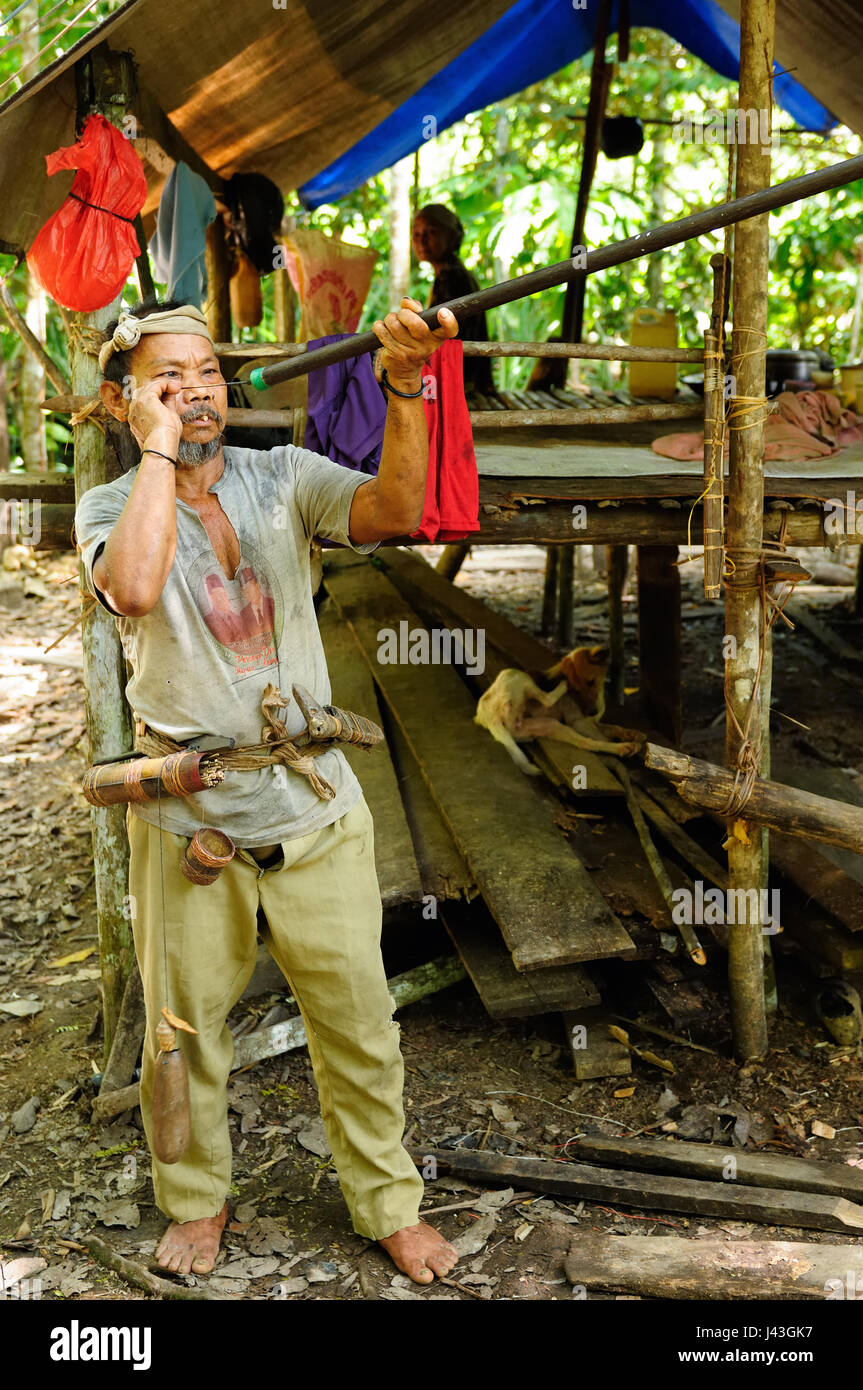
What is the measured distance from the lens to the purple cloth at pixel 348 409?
4.37 m

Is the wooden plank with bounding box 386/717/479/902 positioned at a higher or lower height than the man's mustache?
lower

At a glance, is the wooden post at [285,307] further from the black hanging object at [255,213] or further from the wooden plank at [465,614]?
the wooden plank at [465,614]

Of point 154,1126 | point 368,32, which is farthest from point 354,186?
point 154,1126

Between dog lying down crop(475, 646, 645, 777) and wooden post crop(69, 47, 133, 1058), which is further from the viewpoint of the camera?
dog lying down crop(475, 646, 645, 777)

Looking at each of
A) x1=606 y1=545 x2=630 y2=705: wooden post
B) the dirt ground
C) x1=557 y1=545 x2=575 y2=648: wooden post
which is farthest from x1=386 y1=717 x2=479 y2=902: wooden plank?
x1=557 y1=545 x2=575 y2=648: wooden post

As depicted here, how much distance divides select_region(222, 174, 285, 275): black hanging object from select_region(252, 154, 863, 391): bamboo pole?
4.36 m

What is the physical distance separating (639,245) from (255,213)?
472 cm

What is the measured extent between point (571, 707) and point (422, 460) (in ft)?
12.0

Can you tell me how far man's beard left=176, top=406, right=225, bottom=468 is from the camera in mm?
2783

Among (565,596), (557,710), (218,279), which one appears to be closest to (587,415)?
(557,710)

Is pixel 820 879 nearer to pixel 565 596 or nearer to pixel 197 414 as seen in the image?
pixel 197 414

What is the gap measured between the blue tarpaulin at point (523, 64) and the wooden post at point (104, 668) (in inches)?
156

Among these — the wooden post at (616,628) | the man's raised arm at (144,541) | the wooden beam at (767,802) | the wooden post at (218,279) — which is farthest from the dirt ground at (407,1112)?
the wooden post at (218,279)

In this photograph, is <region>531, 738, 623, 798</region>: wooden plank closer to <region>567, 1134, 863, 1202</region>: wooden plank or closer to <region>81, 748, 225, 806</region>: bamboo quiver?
<region>567, 1134, 863, 1202</region>: wooden plank
